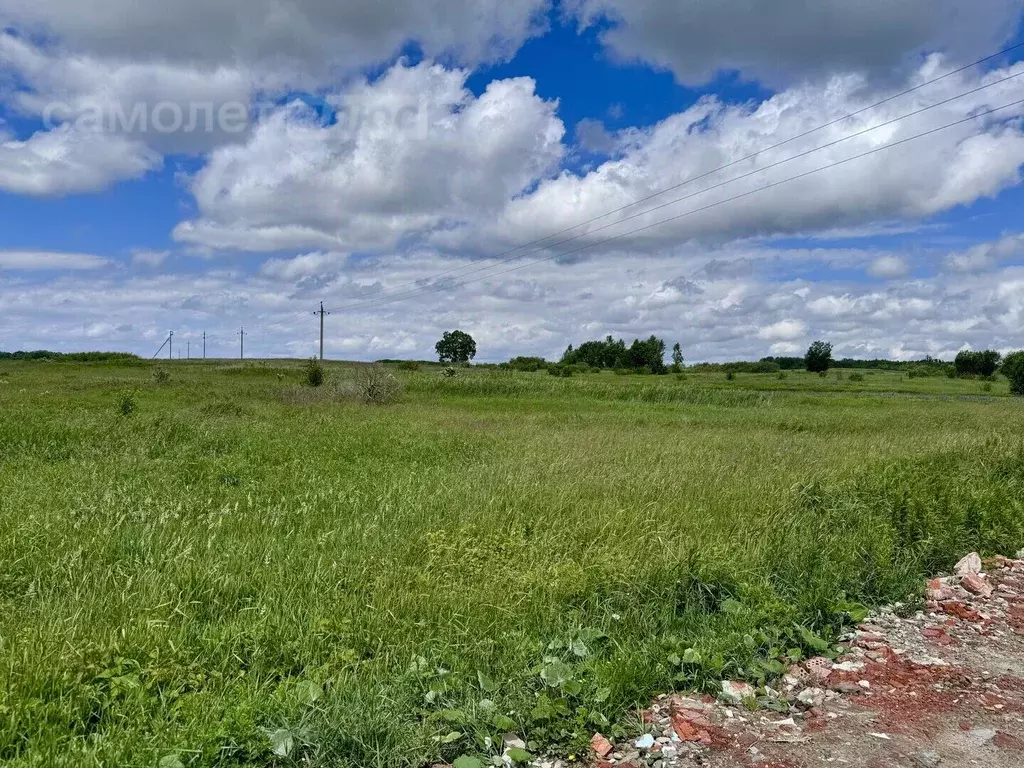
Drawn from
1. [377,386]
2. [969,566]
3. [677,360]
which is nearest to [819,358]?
[677,360]

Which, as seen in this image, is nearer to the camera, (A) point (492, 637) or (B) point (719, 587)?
(A) point (492, 637)

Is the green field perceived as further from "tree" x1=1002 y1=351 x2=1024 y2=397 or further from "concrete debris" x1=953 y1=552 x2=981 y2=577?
"tree" x1=1002 y1=351 x2=1024 y2=397

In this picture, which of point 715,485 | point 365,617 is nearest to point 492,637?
point 365,617

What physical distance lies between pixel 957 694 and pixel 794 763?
180 centimetres

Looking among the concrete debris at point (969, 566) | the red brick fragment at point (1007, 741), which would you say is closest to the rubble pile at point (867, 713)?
the red brick fragment at point (1007, 741)

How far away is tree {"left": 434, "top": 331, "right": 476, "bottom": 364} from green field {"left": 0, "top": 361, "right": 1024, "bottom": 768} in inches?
3959

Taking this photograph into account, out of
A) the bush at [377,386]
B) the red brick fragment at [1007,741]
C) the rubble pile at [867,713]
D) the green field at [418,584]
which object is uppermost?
the bush at [377,386]

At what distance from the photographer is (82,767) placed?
3.39m

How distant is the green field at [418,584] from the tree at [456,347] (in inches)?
3959

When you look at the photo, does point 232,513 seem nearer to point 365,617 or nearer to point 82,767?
point 365,617

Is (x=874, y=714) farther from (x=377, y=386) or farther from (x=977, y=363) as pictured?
(x=977, y=363)

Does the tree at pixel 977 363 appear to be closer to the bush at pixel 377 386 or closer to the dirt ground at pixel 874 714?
the bush at pixel 377 386

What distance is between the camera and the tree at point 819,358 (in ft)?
337

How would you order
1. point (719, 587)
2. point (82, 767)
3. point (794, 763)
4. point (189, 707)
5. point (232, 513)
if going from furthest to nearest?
point (232, 513), point (719, 587), point (189, 707), point (794, 763), point (82, 767)
